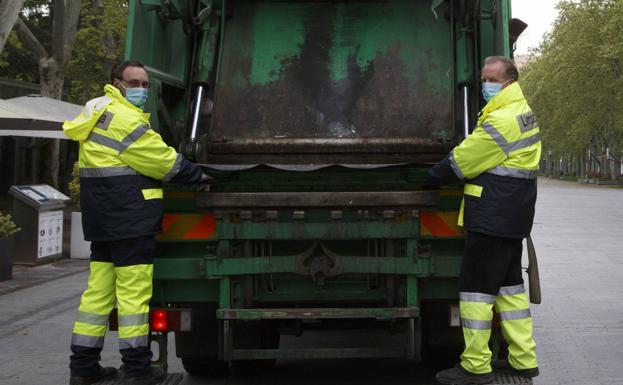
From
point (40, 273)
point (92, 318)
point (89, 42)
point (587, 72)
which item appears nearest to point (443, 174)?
point (92, 318)

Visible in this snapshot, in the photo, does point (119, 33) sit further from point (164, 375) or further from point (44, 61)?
point (164, 375)

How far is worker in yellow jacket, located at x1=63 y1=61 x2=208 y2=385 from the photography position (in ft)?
16.5

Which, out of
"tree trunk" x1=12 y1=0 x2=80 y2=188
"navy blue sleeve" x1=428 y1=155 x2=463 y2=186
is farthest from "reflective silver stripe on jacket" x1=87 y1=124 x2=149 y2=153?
"tree trunk" x1=12 y1=0 x2=80 y2=188

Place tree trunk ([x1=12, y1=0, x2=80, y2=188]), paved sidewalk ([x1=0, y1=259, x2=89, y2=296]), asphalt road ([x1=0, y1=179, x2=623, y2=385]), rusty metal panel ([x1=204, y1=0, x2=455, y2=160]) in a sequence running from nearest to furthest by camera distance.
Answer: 1. rusty metal panel ([x1=204, y1=0, x2=455, y2=160])
2. asphalt road ([x1=0, y1=179, x2=623, y2=385])
3. paved sidewalk ([x1=0, y1=259, x2=89, y2=296])
4. tree trunk ([x1=12, y1=0, x2=80, y2=188])

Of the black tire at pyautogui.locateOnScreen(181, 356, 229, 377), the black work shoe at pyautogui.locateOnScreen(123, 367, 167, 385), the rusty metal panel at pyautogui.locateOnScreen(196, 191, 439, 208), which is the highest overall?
the rusty metal panel at pyautogui.locateOnScreen(196, 191, 439, 208)

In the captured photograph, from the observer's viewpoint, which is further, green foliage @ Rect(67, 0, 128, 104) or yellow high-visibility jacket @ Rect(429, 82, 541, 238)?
green foliage @ Rect(67, 0, 128, 104)

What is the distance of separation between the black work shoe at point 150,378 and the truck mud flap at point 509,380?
1.77 m

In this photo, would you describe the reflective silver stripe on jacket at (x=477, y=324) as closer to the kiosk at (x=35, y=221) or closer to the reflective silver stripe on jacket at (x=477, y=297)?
the reflective silver stripe on jacket at (x=477, y=297)

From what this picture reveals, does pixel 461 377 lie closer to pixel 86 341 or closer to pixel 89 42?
pixel 86 341

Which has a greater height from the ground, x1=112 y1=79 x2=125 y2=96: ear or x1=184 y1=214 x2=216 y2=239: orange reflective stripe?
x1=112 y1=79 x2=125 y2=96: ear

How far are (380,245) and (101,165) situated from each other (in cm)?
153

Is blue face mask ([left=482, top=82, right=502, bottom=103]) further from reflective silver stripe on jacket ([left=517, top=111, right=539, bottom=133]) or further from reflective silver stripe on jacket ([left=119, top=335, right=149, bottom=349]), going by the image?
reflective silver stripe on jacket ([left=119, top=335, right=149, bottom=349])

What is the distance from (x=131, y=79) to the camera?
5.20m

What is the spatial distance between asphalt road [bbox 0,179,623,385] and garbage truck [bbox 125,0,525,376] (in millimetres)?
633
